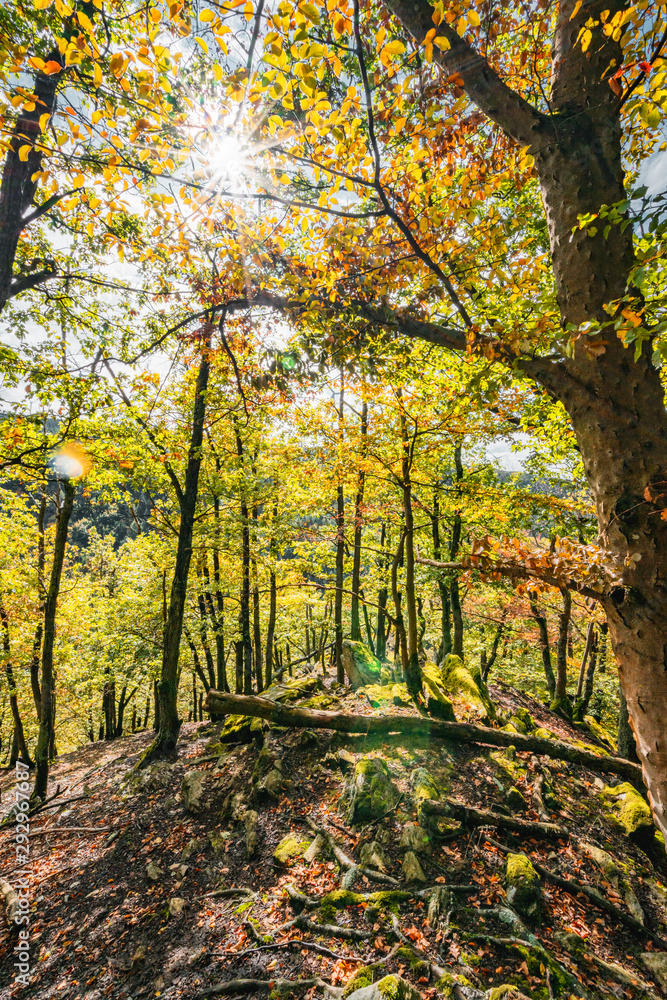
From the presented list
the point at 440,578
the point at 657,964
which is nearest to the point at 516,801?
the point at 657,964

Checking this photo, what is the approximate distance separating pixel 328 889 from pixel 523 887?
91.9 inches

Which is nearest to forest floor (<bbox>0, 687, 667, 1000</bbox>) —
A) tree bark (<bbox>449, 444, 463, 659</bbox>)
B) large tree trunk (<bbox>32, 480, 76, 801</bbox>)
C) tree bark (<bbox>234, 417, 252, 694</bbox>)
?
large tree trunk (<bbox>32, 480, 76, 801</bbox>)

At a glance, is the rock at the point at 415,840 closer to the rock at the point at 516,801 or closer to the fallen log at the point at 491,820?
the fallen log at the point at 491,820

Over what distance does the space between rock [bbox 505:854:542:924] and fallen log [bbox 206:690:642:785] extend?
277 centimetres

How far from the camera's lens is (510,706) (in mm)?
11672

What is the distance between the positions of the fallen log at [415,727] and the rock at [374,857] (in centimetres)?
268

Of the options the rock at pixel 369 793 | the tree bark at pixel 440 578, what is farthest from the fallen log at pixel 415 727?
the tree bark at pixel 440 578

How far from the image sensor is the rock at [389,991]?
3168 mm

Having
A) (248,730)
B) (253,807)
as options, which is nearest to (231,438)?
(248,730)

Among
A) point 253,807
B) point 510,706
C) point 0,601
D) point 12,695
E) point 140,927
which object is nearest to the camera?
point 140,927

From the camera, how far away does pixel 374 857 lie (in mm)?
4844

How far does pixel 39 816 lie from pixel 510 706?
12.8 metres

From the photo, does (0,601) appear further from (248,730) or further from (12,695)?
(248,730)

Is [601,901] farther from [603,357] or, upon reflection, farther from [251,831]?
[603,357]
